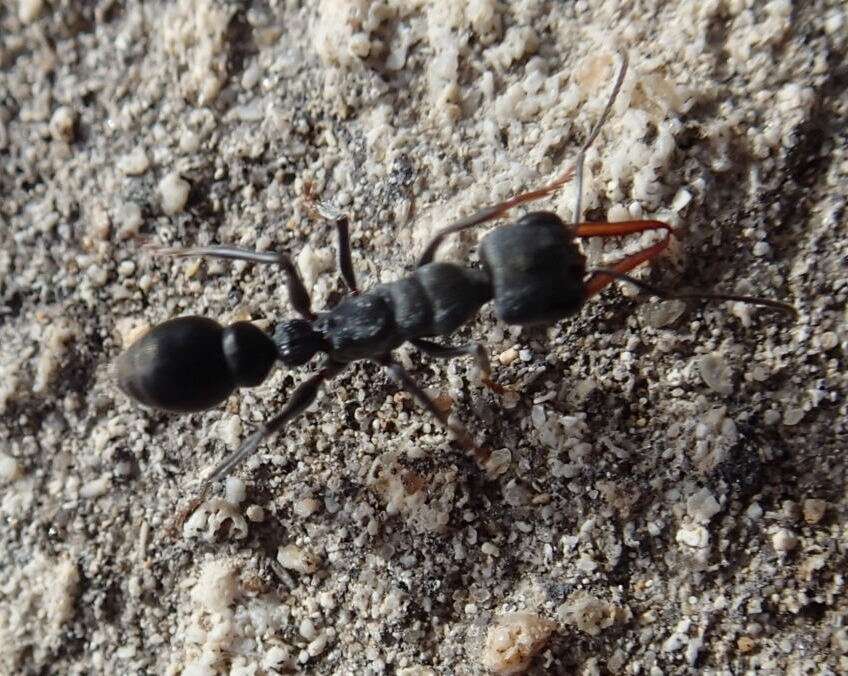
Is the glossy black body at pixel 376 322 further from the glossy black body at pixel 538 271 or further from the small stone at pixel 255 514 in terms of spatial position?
the small stone at pixel 255 514

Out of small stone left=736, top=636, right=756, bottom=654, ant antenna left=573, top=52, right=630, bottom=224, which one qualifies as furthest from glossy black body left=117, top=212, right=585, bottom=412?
small stone left=736, top=636, right=756, bottom=654

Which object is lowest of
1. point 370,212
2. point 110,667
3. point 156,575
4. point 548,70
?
point 110,667

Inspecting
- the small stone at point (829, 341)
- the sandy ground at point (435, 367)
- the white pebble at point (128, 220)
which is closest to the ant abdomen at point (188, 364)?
the sandy ground at point (435, 367)

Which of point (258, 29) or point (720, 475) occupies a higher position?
point (258, 29)

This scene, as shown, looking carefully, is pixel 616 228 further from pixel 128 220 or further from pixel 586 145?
pixel 128 220

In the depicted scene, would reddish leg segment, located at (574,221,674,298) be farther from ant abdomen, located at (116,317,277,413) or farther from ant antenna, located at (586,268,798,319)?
ant abdomen, located at (116,317,277,413)

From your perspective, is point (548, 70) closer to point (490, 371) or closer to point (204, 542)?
point (490, 371)

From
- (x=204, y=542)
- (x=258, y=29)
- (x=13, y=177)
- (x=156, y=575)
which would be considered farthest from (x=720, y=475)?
(x=13, y=177)
